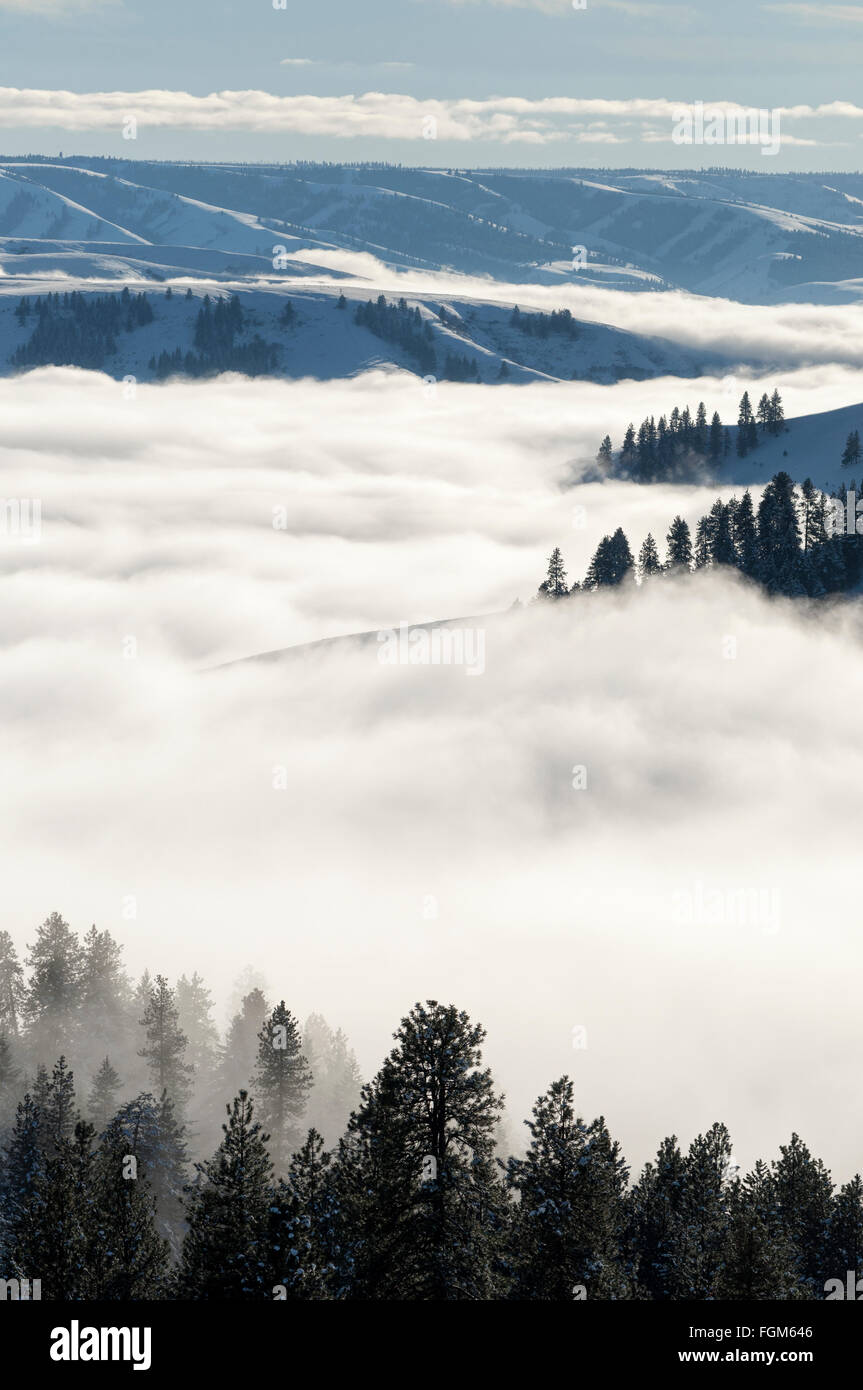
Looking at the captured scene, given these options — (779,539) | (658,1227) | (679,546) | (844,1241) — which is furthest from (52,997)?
(779,539)

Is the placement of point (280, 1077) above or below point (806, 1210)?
below

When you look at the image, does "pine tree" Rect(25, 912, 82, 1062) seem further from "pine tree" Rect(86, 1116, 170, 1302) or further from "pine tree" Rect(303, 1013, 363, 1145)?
"pine tree" Rect(86, 1116, 170, 1302)

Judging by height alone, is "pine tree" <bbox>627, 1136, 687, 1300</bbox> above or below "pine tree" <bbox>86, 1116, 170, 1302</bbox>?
below

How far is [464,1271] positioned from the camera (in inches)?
1271

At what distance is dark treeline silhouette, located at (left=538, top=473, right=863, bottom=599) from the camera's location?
142m

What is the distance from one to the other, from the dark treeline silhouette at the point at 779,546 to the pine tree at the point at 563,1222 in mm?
115989

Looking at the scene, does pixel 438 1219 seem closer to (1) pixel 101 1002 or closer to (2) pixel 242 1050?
(2) pixel 242 1050

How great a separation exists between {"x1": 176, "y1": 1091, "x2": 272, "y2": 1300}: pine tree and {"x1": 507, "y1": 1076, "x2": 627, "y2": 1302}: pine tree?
23.5ft

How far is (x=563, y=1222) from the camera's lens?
3406cm

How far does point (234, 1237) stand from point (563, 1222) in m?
8.83

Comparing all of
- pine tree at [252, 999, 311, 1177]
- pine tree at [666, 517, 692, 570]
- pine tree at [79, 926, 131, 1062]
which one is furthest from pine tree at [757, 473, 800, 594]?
pine tree at [252, 999, 311, 1177]

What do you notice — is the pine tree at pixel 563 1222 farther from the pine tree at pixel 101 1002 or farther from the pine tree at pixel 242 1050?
the pine tree at pixel 101 1002
